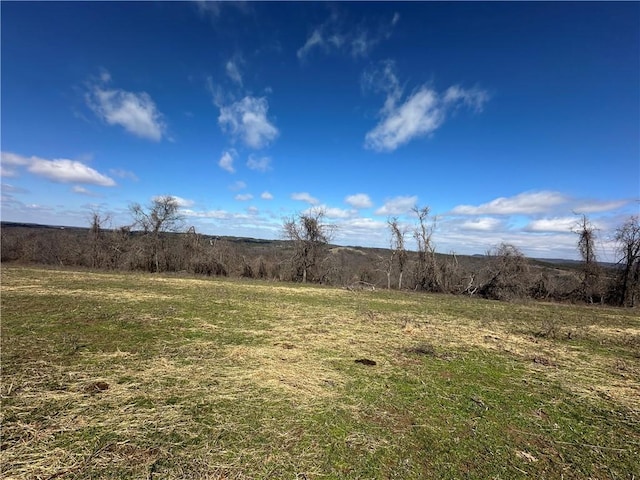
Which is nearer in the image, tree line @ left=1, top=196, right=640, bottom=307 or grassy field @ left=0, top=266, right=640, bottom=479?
grassy field @ left=0, top=266, right=640, bottom=479

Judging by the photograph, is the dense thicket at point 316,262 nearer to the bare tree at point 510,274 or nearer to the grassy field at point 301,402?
the bare tree at point 510,274

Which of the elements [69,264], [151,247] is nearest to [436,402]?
[151,247]

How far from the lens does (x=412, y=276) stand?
923 inches

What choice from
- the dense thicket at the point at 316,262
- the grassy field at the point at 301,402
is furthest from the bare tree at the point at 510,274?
the grassy field at the point at 301,402

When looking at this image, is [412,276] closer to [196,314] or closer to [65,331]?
[196,314]

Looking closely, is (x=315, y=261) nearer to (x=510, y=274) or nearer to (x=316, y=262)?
(x=316, y=262)

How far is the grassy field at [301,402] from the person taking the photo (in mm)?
2803

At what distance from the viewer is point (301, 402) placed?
3.91 m

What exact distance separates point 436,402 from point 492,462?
1.17 m

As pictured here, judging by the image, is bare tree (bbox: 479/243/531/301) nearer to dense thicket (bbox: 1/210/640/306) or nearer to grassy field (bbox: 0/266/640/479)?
dense thicket (bbox: 1/210/640/306)

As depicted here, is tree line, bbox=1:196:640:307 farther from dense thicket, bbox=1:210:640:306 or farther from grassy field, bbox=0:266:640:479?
grassy field, bbox=0:266:640:479

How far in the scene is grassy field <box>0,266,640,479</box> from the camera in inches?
110

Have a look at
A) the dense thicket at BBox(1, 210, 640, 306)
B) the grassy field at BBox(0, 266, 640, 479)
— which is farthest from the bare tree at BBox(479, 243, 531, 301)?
the grassy field at BBox(0, 266, 640, 479)

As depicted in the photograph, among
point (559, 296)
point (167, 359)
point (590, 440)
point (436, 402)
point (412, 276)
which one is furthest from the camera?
point (412, 276)
